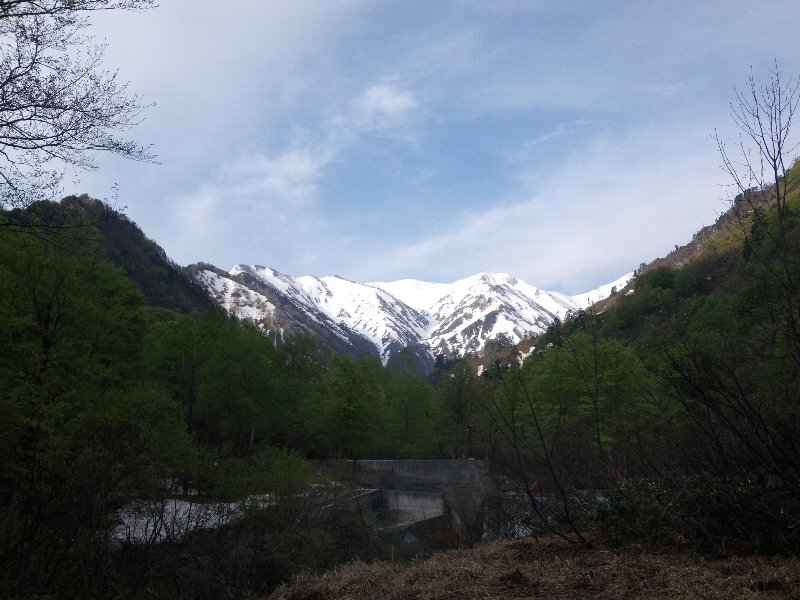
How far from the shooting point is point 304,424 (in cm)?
4025

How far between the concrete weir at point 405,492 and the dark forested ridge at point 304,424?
6.68ft

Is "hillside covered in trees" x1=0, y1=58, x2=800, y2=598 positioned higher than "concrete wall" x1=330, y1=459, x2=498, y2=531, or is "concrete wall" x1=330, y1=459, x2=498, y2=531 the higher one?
"hillside covered in trees" x1=0, y1=58, x2=800, y2=598

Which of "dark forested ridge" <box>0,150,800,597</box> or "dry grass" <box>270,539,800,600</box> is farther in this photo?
"dark forested ridge" <box>0,150,800,597</box>

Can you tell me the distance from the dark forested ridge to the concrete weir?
6.68 feet

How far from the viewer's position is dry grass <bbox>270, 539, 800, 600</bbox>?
16.8ft

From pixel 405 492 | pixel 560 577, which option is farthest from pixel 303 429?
pixel 560 577

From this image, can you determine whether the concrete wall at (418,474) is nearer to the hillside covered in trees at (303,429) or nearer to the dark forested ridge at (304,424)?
the hillside covered in trees at (303,429)

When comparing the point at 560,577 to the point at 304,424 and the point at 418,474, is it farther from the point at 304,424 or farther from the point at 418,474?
the point at 304,424

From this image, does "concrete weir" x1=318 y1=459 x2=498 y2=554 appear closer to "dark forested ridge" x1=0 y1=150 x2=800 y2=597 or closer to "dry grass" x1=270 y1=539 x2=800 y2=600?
"dark forested ridge" x1=0 y1=150 x2=800 y2=597

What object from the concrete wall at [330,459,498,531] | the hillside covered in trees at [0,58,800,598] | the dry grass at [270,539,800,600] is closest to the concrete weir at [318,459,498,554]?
the concrete wall at [330,459,498,531]

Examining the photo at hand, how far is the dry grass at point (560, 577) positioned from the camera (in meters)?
5.12

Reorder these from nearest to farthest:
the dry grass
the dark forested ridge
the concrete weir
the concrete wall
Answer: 1. the dry grass
2. the dark forested ridge
3. the concrete weir
4. the concrete wall

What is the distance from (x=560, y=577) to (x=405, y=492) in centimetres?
2777

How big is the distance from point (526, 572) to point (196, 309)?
133 metres
